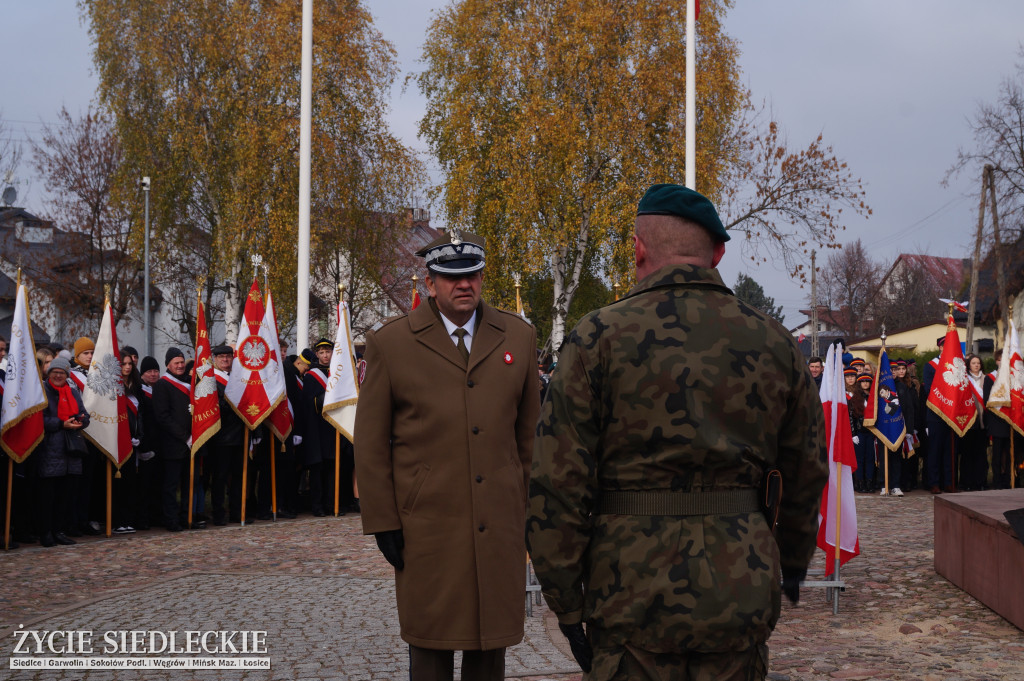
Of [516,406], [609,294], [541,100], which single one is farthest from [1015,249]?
[516,406]

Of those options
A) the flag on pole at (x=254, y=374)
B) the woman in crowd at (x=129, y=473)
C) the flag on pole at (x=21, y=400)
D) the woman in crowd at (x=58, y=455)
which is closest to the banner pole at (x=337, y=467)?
the flag on pole at (x=254, y=374)

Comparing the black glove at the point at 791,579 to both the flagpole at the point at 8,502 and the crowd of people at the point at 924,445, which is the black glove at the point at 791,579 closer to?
the flagpole at the point at 8,502

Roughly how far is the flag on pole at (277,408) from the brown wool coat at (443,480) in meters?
9.44

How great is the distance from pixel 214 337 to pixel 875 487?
44.2 meters

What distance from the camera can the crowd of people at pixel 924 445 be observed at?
16406 mm

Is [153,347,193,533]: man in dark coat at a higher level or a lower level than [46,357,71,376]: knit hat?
lower

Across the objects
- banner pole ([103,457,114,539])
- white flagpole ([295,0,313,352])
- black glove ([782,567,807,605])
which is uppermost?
white flagpole ([295,0,313,352])

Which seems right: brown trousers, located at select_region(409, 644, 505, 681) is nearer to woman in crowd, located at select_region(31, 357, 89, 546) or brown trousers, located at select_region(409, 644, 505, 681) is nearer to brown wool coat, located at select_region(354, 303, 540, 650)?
brown wool coat, located at select_region(354, 303, 540, 650)

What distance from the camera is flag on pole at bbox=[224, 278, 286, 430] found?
42.8 feet

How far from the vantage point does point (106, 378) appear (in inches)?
480

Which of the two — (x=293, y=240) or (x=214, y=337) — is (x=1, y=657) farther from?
(x=214, y=337)

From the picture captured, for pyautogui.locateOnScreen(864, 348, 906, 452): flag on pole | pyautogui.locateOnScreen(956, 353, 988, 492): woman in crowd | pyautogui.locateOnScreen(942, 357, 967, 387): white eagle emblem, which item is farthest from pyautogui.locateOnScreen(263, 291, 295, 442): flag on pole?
pyautogui.locateOnScreen(956, 353, 988, 492): woman in crowd

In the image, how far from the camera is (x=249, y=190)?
29.9 meters

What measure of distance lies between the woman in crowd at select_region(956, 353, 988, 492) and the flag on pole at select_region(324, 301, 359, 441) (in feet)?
31.5
